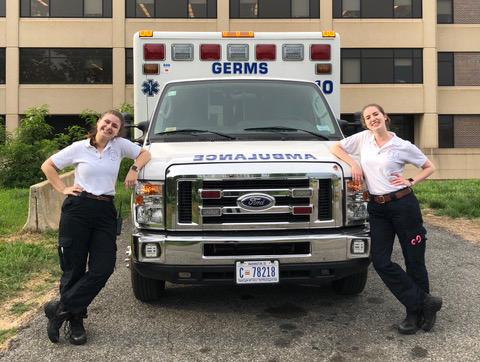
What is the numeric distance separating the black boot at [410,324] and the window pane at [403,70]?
977 inches

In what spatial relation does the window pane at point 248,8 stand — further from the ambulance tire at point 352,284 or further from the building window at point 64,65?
the ambulance tire at point 352,284

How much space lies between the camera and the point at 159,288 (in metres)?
4.81

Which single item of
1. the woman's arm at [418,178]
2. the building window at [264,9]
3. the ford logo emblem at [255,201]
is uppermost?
the building window at [264,9]

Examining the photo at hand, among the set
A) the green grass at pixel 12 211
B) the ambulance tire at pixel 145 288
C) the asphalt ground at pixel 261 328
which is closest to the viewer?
the asphalt ground at pixel 261 328

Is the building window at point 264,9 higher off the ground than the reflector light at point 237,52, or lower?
higher

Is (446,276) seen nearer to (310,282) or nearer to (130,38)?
(310,282)

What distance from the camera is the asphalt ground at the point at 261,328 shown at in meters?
3.76

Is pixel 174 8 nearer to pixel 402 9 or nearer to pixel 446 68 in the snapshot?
pixel 402 9

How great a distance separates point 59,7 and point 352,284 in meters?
25.2

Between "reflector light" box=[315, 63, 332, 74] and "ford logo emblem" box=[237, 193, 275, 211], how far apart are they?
3.41 meters

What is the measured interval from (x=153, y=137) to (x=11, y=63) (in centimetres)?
2401

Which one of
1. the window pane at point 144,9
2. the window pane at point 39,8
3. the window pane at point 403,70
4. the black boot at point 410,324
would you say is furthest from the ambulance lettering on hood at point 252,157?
the window pane at point 39,8

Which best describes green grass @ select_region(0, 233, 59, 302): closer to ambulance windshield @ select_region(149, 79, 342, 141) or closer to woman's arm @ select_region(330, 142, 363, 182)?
ambulance windshield @ select_region(149, 79, 342, 141)

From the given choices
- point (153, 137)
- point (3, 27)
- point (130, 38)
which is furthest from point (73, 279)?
point (3, 27)
